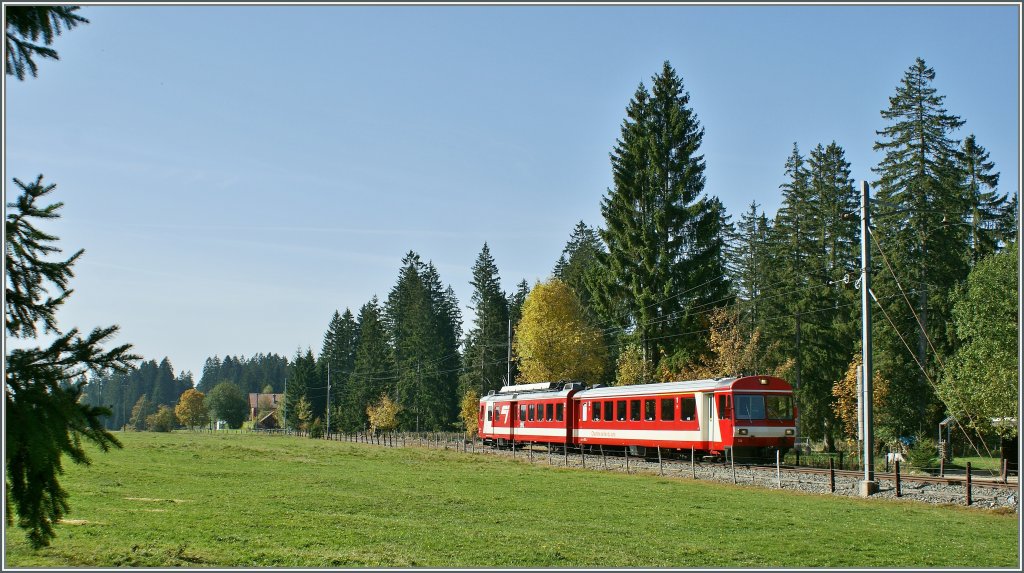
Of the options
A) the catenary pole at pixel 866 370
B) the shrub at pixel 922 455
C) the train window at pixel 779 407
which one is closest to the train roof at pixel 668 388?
the train window at pixel 779 407

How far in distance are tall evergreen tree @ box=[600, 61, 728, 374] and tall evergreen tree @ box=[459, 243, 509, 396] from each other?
29.0m

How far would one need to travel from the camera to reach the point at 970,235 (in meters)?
47.1

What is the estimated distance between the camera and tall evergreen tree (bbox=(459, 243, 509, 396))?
79.2 metres

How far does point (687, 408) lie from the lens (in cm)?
3114

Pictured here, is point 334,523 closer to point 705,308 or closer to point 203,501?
point 203,501

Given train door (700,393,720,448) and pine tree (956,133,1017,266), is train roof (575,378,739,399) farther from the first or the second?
pine tree (956,133,1017,266)

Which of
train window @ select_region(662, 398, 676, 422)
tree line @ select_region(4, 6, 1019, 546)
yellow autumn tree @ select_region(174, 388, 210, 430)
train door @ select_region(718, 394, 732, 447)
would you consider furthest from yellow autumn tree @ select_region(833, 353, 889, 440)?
yellow autumn tree @ select_region(174, 388, 210, 430)

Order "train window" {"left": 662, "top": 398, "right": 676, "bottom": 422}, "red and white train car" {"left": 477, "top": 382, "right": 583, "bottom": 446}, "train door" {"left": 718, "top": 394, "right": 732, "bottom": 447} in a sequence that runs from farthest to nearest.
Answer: "red and white train car" {"left": 477, "top": 382, "right": 583, "bottom": 446}, "train window" {"left": 662, "top": 398, "right": 676, "bottom": 422}, "train door" {"left": 718, "top": 394, "right": 732, "bottom": 447}

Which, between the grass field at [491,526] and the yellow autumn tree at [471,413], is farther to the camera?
the yellow autumn tree at [471,413]

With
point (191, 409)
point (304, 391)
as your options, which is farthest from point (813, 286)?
point (191, 409)

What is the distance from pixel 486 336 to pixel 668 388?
49.5 metres

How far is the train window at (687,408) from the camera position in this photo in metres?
30.9

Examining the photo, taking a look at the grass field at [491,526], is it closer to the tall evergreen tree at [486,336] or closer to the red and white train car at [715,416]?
the red and white train car at [715,416]

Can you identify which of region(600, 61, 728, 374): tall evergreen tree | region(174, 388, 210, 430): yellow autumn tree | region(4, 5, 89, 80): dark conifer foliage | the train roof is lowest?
region(174, 388, 210, 430): yellow autumn tree
